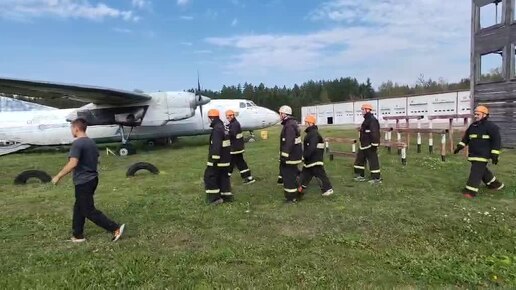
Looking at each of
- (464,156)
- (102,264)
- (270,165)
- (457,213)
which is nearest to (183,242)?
(102,264)

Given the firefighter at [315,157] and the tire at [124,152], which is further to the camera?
the tire at [124,152]

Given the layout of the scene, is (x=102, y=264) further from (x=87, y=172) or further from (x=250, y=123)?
(x=250, y=123)

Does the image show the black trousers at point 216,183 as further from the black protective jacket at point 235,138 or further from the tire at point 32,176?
the tire at point 32,176

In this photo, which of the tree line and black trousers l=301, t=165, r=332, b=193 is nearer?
black trousers l=301, t=165, r=332, b=193

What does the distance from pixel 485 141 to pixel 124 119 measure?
1705 centimetres

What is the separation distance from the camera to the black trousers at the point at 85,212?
19.7 ft

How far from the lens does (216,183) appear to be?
824 centimetres

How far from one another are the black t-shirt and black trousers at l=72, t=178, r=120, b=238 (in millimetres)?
85

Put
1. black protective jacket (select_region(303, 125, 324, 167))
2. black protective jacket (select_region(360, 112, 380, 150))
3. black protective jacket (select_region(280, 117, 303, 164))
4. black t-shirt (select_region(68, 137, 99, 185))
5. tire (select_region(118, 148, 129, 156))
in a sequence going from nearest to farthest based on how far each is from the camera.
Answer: black t-shirt (select_region(68, 137, 99, 185)) < black protective jacket (select_region(280, 117, 303, 164)) < black protective jacket (select_region(303, 125, 324, 167)) < black protective jacket (select_region(360, 112, 380, 150)) < tire (select_region(118, 148, 129, 156))

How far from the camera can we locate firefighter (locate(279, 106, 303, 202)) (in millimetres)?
7996

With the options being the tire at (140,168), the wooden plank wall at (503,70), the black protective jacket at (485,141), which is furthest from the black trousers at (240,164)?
the wooden plank wall at (503,70)

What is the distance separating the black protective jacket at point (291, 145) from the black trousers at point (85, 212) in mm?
3303

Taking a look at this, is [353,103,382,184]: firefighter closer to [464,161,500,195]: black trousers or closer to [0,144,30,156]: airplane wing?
[464,161,500,195]: black trousers

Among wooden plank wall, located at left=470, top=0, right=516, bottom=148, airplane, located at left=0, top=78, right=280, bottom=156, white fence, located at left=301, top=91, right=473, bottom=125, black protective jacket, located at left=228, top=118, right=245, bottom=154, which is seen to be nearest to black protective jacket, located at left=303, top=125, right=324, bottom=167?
black protective jacket, located at left=228, top=118, right=245, bottom=154
